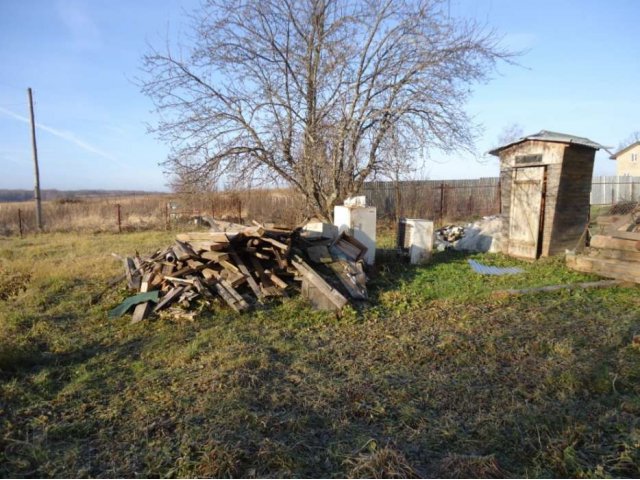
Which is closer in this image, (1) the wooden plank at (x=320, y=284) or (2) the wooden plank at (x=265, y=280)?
(1) the wooden plank at (x=320, y=284)

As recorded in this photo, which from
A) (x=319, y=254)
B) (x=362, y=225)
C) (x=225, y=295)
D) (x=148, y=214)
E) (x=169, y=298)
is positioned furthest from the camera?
(x=148, y=214)

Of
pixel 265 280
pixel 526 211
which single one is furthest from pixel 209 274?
pixel 526 211

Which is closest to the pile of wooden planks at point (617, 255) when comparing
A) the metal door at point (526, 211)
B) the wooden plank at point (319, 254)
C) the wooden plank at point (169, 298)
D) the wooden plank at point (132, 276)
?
the metal door at point (526, 211)

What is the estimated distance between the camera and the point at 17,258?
36.6ft

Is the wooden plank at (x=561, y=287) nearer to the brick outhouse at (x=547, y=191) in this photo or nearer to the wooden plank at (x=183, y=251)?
the brick outhouse at (x=547, y=191)

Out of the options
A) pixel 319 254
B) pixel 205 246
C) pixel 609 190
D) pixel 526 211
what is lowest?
pixel 319 254

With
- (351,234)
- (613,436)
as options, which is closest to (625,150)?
(351,234)

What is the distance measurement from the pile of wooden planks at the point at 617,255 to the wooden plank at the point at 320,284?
5.12 meters

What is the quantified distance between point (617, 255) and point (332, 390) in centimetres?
680

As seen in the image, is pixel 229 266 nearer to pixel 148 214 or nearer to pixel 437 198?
pixel 437 198

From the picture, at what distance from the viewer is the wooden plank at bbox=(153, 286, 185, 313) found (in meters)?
6.26

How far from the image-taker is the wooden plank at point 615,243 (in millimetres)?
7485

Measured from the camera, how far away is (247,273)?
6984 mm

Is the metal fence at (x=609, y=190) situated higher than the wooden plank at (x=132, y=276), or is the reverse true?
the metal fence at (x=609, y=190)
